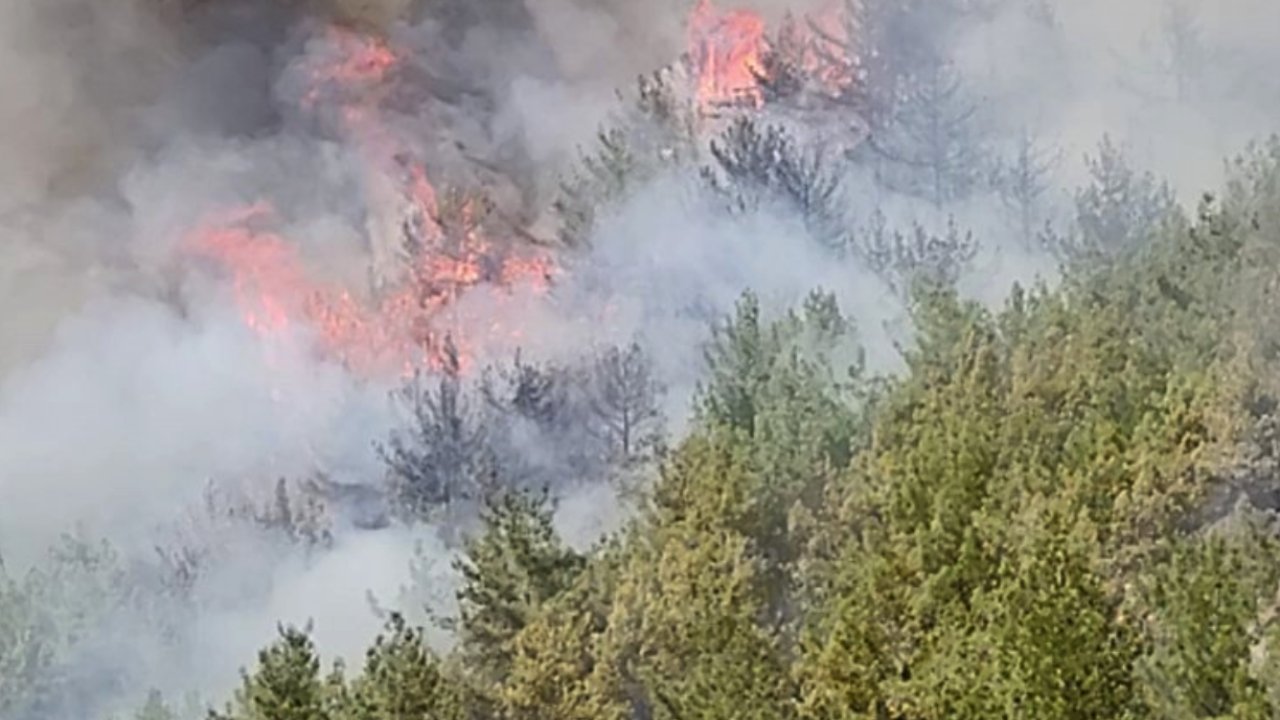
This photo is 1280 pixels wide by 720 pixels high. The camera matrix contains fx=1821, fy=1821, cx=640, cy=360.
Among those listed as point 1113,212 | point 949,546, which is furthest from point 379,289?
point 949,546

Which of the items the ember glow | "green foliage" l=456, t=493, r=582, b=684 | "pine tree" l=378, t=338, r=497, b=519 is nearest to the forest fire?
the ember glow

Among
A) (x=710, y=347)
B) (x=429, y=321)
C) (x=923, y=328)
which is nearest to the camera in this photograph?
(x=923, y=328)

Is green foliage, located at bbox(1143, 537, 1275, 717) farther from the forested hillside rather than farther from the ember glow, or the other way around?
the ember glow

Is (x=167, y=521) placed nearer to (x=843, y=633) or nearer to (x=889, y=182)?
(x=889, y=182)

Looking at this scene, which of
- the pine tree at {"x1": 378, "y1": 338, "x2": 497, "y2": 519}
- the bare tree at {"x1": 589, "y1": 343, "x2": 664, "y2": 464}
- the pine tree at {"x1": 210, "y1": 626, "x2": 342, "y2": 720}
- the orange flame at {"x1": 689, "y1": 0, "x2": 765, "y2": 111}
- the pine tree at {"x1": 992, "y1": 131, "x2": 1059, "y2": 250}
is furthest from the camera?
the orange flame at {"x1": 689, "y1": 0, "x2": 765, "y2": 111}

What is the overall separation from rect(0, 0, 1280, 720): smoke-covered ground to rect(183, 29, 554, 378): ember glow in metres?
0.19

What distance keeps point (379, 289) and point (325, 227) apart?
4.84 ft

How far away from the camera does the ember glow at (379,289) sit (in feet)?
84.0

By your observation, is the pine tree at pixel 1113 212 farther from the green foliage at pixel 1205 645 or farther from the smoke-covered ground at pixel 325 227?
the green foliage at pixel 1205 645

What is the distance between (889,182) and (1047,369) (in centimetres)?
962

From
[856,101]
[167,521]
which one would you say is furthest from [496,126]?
[167,521]

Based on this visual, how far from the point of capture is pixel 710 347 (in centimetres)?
2005

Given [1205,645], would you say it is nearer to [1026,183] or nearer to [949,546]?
[949,546]

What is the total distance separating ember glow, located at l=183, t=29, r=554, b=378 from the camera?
25609mm
